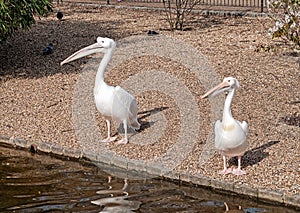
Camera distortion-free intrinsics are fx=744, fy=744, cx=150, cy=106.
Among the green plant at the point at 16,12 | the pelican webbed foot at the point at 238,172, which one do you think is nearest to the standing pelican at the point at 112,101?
the pelican webbed foot at the point at 238,172

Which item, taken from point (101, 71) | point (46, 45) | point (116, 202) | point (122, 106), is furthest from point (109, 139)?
point (46, 45)

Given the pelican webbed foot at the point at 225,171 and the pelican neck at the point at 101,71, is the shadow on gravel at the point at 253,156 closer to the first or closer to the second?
the pelican webbed foot at the point at 225,171

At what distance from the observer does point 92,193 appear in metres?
8.12

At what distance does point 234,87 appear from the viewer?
27.6ft

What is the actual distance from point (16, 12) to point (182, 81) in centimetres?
308

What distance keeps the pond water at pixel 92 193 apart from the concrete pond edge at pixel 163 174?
8 centimetres

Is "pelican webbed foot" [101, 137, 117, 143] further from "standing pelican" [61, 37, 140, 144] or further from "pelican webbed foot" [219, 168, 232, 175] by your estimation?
"pelican webbed foot" [219, 168, 232, 175]

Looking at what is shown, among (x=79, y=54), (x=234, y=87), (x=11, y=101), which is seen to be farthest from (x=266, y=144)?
(x=11, y=101)

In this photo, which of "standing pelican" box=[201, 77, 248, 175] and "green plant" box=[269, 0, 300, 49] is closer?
"standing pelican" box=[201, 77, 248, 175]

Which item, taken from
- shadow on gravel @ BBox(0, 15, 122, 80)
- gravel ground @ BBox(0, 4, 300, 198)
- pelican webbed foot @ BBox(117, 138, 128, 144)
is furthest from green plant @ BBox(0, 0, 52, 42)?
pelican webbed foot @ BBox(117, 138, 128, 144)

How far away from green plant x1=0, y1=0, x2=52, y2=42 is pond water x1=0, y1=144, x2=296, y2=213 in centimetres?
379

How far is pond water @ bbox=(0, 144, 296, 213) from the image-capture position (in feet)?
25.2

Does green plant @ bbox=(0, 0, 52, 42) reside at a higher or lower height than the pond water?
higher

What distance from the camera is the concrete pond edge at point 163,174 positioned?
771 centimetres
